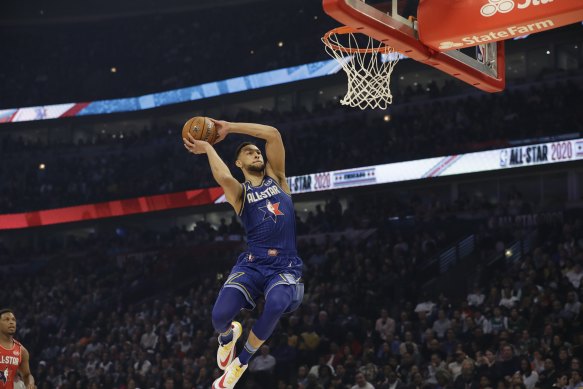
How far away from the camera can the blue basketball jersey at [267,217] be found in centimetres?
813

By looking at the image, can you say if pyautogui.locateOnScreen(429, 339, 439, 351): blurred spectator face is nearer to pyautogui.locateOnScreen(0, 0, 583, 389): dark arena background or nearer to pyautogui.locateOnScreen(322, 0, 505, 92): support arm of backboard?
pyautogui.locateOnScreen(0, 0, 583, 389): dark arena background

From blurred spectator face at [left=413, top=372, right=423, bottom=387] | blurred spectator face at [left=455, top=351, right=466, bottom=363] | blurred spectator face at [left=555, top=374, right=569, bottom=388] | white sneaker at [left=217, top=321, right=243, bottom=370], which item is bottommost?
blurred spectator face at [left=413, top=372, right=423, bottom=387]

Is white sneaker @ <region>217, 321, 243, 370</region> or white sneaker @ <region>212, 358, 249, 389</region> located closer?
white sneaker @ <region>212, 358, 249, 389</region>

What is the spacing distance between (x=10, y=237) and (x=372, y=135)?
18134mm

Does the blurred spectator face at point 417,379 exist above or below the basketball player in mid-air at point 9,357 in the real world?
below

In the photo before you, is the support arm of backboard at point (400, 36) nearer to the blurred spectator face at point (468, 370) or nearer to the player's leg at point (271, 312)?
the player's leg at point (271, 312)

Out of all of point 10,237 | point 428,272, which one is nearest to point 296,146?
point 428,272

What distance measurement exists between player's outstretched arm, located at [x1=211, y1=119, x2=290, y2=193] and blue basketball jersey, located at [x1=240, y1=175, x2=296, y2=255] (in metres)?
0.22

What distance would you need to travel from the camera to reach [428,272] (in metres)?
21.6

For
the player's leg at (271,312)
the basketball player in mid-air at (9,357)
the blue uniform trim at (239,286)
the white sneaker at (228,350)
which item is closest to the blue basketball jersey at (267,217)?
the blue uniform trim at (239,286)

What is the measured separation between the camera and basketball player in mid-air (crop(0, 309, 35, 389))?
10.5 m

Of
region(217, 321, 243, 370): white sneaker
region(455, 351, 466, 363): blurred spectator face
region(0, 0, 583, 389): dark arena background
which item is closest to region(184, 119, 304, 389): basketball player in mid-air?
region(217, 321, 243, 370): white sneaker

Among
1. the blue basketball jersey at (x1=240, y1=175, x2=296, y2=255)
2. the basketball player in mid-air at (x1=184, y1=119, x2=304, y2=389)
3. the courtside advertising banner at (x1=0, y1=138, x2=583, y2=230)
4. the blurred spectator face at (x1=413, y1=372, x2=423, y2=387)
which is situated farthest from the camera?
the courtside advertising banner at (x1=0, y1=138, x2=583, y2=230)

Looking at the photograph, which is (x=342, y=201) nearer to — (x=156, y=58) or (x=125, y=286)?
(x=125, y=286)
